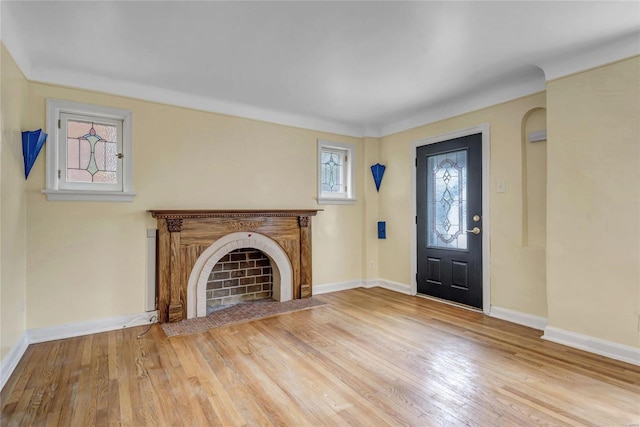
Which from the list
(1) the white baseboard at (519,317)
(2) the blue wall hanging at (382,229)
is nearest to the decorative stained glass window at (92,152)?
(2) the blue wall hanging at (382,229)

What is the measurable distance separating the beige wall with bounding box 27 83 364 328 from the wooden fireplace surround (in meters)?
0.20

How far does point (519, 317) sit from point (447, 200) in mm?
1495

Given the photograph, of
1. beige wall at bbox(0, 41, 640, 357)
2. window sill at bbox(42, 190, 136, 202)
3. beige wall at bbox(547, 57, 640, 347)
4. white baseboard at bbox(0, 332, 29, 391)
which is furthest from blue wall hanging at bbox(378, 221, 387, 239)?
white baseboard at bbox(0, 332, 29, 391)

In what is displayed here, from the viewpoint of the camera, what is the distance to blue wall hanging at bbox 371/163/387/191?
193 inches

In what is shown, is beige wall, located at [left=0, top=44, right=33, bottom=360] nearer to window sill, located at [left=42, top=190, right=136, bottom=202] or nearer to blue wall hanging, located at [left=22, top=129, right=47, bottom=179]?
blue wall hanging, located at [left=22, top=129, right=47, bottom=179]

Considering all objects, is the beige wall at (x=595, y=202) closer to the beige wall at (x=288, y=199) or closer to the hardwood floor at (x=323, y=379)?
the beige wall at (x=288, y=199)

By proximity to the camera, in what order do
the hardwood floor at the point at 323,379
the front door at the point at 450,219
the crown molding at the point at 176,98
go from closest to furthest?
the hardwood floor at the point at 323,379 → the crown molding at the point at 176,98 → the front door at the point at 450,219

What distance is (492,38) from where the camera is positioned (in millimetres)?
2473

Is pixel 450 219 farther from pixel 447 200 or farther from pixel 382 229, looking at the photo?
pixel 382 229

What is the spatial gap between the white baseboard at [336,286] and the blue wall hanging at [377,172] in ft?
4.98

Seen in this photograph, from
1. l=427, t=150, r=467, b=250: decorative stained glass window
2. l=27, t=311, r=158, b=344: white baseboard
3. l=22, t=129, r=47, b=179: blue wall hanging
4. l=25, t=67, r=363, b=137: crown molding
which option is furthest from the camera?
l=427, t=150, r=467, b=250: decorative stained glass window

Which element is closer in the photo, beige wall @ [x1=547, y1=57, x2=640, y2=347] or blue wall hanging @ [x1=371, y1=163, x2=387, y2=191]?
beige wall @ [x1=547, y1=57, x2=640, y2=347]

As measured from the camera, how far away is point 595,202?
2631 millimetres

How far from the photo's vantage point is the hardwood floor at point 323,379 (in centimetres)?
184
